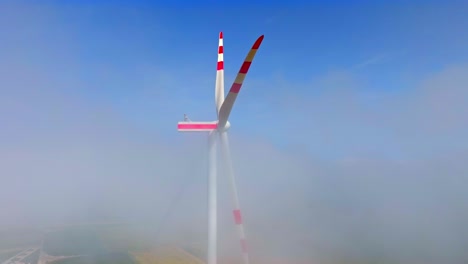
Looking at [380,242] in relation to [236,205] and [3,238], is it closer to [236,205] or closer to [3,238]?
[236,205]

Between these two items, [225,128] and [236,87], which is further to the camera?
[225,128]

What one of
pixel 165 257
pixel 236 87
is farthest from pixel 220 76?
pixel 165 257

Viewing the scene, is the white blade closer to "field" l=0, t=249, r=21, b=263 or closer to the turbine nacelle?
the turbine nacelle

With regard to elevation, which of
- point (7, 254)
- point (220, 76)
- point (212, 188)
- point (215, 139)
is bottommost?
point (7, 254)

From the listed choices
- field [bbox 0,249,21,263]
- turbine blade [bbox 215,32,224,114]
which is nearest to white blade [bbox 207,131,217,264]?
turbine blade [bbox 215,32,224,114]

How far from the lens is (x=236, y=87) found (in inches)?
752

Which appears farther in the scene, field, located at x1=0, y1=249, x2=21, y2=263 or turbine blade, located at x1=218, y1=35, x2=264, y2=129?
field, located at x1=0, y1=249, x2=21, y2=263

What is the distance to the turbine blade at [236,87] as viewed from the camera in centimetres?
1650

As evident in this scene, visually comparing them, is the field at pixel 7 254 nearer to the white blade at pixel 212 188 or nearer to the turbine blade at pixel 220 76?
the white blade at pixel 212 188

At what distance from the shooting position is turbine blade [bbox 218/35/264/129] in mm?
16500

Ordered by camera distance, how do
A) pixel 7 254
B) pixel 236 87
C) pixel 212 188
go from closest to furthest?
pixel 236 87 → pixel 212 188 → pixel 7 254

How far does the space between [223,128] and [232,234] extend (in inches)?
2762

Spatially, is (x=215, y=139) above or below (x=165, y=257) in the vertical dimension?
above

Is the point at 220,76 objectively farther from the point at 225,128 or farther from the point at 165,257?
the point at 165,257
